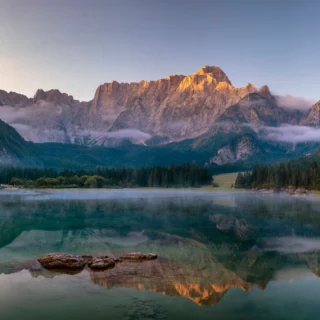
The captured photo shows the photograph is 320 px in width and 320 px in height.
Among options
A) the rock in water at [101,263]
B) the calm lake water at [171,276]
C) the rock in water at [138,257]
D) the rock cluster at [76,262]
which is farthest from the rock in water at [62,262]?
the rock in water at [138,257]

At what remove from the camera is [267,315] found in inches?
848

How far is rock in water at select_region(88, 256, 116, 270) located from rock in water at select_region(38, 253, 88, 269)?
90 cm

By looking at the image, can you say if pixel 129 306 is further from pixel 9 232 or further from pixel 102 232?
pixel 9 232

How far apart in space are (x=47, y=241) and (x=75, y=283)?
66.6 feet

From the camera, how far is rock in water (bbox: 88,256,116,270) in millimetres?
30922

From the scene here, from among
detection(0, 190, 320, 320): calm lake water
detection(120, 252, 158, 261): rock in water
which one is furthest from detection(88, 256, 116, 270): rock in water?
detection(120, 252, 158, 261): rock in water

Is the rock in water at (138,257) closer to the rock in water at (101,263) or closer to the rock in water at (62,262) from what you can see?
the rock in water at (101,263)

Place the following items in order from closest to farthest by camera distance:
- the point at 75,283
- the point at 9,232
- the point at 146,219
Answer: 1. the point at 75,283
2. the point at 9,232
3. the point at 146,219

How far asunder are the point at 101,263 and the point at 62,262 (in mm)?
3523

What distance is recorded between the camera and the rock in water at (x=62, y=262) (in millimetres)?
31516

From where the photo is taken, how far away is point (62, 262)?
32.0m

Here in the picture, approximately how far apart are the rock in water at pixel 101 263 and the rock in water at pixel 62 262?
90cm

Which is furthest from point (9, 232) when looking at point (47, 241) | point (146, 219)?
point (146, 219)


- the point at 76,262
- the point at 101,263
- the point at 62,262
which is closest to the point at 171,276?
the point at 101,263
